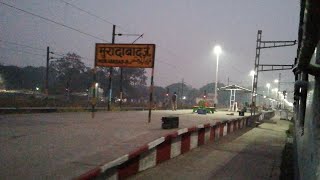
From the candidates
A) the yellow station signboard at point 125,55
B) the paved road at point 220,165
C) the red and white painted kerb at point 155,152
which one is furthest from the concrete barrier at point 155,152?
the yellow station signboard at point 125,55

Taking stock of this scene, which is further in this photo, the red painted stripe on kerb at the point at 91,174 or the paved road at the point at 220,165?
the paved road at the point at 220,165

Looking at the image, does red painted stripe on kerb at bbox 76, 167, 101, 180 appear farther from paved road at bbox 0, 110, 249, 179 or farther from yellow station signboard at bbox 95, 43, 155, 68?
yellow station signboard at bbox 95, 43, 155, 68

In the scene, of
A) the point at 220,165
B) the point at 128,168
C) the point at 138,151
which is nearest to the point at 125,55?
the point at 220,165

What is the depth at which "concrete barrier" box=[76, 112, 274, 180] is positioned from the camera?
5715 mm

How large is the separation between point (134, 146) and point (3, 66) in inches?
3456

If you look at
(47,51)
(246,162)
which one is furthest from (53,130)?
(47,51)

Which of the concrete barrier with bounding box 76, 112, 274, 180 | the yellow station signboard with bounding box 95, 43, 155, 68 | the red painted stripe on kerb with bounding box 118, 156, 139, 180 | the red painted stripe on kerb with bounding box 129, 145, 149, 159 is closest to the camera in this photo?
the concrete barrier with bounding box 76, 112, 274, 180

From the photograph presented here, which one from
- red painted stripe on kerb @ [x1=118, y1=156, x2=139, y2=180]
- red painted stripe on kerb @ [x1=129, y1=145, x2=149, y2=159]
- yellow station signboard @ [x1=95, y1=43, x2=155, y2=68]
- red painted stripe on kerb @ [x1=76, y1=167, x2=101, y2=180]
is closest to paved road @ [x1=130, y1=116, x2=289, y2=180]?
red painted stripe on kerb @ [x1=118, y1=156, x2=139, y2=180]

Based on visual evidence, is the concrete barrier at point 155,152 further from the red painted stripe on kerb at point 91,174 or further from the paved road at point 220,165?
the paved road at point 220,165

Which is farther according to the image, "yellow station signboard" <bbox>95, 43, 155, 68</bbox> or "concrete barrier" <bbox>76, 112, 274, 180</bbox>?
"yellow station signboard" <bbox>95, 43, 155, 68</bbox>

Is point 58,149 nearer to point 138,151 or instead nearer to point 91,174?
point 138,151

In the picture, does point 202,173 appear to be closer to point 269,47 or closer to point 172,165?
point 172,165

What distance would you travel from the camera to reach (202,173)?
8.10 metres

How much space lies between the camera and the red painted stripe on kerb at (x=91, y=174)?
4.68m
